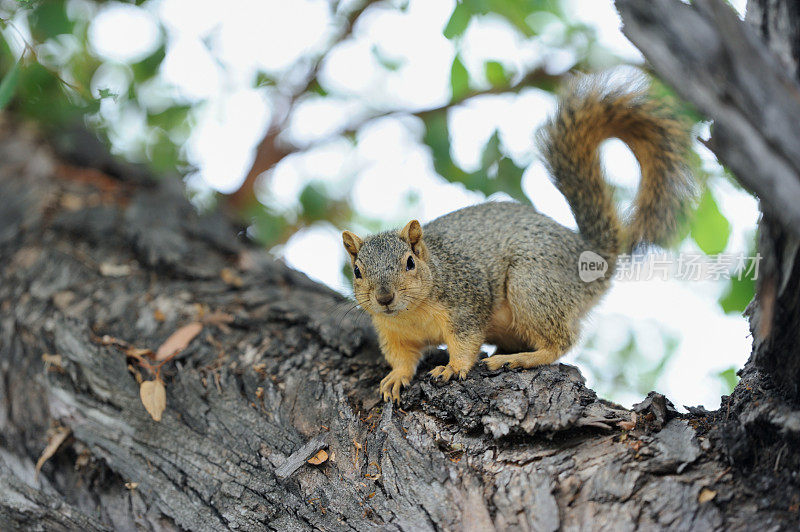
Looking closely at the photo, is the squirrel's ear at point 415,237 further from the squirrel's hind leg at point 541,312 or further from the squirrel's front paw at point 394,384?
the squirrel's front paw at point 394,384

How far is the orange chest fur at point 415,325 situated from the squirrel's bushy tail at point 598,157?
0.73m

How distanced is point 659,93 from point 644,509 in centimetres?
165

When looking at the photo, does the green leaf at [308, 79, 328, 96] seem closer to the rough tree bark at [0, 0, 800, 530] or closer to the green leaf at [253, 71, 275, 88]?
the green leaf at [253, 71, 275, 88]

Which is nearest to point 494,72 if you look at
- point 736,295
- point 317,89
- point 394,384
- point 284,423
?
point 317,89

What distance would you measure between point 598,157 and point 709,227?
55cm

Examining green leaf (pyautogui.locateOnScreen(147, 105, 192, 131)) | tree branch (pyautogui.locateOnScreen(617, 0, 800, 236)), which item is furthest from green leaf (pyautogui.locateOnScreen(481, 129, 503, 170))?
tree branch (pyautogui.locateOnScreen(617, 0, 800, 236))

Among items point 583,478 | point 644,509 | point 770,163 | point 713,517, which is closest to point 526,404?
→ point 583,478

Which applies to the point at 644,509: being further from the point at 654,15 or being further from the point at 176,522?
the point at 176,522

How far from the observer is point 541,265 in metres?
2.43

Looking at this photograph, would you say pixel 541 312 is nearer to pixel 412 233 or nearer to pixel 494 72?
pixel 412 233

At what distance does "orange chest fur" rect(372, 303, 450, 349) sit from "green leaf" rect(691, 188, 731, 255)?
37.3 inches

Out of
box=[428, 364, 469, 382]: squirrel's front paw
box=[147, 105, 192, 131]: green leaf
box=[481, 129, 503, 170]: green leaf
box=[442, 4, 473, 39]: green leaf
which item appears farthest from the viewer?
box=[147, 105, 192, 131]: green leaf

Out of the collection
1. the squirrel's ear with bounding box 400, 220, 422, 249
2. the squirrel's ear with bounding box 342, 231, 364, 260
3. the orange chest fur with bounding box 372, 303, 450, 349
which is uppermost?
the squirrel's ear with bounding box 400, 220, 422, 249

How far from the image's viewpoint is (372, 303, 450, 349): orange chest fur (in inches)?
93.7
